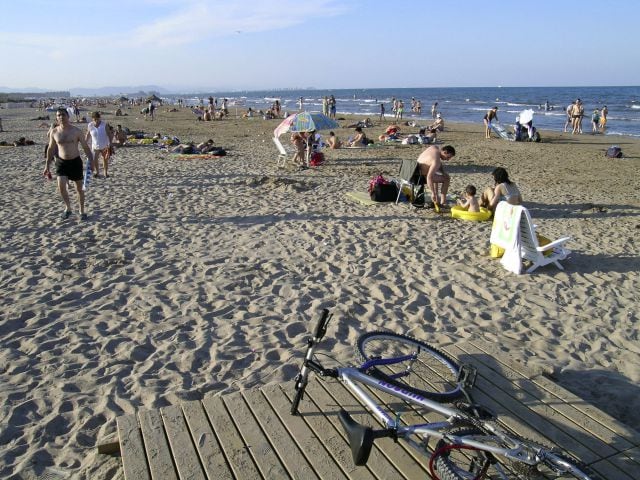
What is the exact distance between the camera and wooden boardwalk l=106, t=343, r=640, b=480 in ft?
7.57

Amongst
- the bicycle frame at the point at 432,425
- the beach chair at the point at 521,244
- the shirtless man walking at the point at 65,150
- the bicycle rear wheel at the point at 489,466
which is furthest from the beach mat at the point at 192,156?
the bicycle rear wheel at the point at 489,466

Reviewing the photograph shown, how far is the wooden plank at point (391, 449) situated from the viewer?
7.50ft

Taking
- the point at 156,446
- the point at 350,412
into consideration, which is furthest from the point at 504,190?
the point at 156,446

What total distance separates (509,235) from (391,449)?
390cm

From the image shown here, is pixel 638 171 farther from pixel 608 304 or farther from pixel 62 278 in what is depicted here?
pixel 62 278

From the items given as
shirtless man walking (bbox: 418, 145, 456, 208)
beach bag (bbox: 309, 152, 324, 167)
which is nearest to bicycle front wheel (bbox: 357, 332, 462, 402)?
shirtless man walking (bbox: 418, 145, 456, 208)

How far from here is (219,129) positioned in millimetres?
24641

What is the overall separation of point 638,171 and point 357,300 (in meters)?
11.7

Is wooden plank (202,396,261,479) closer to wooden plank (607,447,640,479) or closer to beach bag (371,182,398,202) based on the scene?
wooden plank (607,447,640,479)

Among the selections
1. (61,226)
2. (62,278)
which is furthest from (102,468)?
(61,226)

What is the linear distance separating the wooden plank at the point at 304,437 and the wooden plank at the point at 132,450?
2.42ft

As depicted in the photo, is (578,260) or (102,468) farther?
(578,260)

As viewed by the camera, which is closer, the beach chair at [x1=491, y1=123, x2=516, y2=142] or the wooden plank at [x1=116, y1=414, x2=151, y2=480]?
the wooden plank at [x1=116, y1=414, x2=151, y2=480]

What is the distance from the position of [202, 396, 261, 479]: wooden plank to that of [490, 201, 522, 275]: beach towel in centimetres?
401
